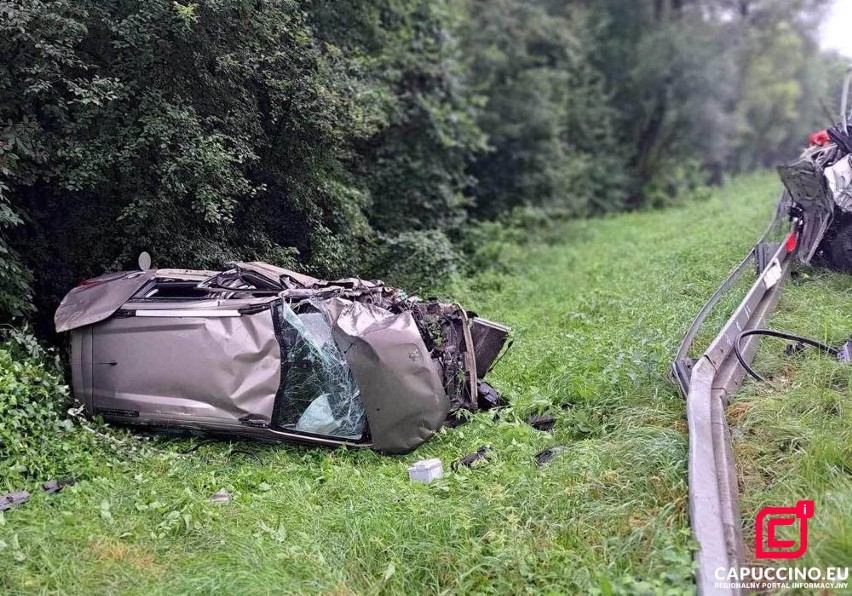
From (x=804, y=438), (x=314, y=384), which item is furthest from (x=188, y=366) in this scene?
(x=804, y=438)

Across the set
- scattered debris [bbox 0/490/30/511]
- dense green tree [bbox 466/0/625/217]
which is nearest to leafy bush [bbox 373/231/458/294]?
dense green tree [bbox 466/0/625/217]

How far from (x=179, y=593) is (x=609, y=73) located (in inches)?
787

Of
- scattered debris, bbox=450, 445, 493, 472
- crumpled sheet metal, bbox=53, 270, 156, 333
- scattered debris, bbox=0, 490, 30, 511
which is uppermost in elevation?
crumpled sheet metal, bbox=53, 270, 156, 333

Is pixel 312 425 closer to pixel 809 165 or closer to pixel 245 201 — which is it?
pixel 245 201

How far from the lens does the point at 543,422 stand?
16.0 feet

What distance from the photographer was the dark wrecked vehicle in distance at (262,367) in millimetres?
4566

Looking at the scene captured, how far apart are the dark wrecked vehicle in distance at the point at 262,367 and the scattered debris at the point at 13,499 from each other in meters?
0.90

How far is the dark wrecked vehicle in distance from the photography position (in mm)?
4566

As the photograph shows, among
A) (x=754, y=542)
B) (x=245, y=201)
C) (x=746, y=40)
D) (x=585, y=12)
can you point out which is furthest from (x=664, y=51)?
(x=754, y=542)

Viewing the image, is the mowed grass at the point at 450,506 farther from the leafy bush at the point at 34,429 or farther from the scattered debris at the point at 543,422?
the leafy bush at the point at 34,429

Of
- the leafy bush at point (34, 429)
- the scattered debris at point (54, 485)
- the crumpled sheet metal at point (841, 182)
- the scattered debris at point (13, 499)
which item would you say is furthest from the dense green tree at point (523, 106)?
the scattered debris at point (13, 499)

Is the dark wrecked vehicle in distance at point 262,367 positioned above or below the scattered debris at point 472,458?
above

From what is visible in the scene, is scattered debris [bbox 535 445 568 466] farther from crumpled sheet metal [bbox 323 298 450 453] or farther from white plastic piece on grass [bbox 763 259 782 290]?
white plastic piece on grass [bbox 763 259 782 290]
